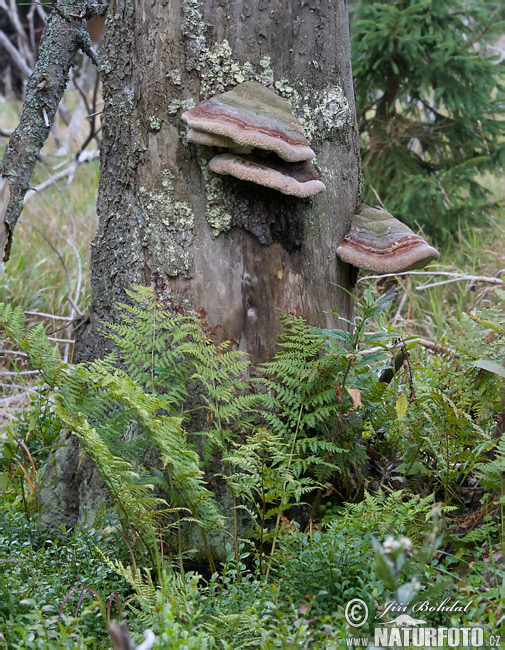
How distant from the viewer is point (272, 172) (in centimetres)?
259

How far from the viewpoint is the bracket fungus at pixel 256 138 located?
2505 millimetres

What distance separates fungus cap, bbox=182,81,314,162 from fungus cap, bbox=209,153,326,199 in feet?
0.26

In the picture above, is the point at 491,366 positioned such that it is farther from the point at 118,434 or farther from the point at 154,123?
the point at 154,123

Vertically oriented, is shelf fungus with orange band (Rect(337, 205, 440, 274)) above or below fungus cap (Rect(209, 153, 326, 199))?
below

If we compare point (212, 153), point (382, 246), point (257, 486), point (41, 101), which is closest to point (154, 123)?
point (212, 153)

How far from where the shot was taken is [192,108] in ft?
8.84

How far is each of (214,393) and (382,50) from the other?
237 inches

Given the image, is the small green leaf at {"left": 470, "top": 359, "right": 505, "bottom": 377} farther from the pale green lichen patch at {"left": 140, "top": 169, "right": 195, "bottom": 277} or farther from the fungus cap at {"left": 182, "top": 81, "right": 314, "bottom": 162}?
the pale green lichen patch at {"left": 140, "top": 169, "right": 195, "bottom": 277}

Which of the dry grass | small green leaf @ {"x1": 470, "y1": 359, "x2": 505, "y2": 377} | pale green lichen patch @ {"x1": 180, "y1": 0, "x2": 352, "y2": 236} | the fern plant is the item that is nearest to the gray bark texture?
pale green lichen patch @ {"x1": 180, "y1": 0, "x2": 352, "y2": 236}

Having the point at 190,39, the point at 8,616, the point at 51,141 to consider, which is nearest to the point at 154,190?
the point at 190,39

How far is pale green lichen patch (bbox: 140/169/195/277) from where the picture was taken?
291 centimetres

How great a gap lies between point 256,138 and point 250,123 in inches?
3.9

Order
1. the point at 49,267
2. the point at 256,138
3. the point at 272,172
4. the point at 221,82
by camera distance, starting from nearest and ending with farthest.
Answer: the point at 256,138 → the point at 272,172 → the point at 221,82 → the point at 49,267

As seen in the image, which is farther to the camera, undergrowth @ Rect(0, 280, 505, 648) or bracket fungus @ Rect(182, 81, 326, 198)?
bracket fungus @ Rect(182, 81, 326, 198)
